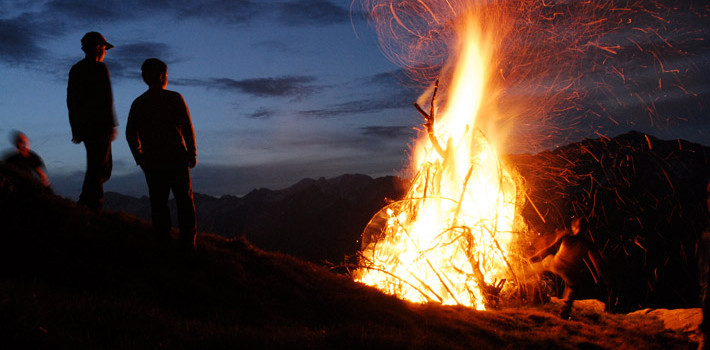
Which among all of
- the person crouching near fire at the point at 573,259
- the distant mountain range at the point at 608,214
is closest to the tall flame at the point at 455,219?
the person crouching near fire at the point at 573,259

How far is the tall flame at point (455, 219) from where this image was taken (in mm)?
10344

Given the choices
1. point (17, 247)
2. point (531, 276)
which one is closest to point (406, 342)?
point (17, 247)

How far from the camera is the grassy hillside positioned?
4012mm

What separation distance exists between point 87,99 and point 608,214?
127968 mm

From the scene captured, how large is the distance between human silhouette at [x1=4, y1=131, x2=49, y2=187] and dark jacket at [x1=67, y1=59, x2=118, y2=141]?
2.38 m

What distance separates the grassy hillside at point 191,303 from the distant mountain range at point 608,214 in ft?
187

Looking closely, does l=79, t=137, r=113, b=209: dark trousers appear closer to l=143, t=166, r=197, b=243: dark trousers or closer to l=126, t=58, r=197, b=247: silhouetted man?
l=126, t=58, r=197, b=247: silhouetted man

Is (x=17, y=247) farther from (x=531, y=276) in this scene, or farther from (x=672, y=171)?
(x=672, y=171)

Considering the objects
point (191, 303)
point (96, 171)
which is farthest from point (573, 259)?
point (96, 171)

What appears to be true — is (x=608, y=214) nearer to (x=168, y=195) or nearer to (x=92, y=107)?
(x=168, y=195)

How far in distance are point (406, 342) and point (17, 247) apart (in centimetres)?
437

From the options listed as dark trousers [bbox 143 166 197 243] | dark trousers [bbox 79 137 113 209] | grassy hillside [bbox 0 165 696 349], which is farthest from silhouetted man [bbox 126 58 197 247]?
dark trousers [bbox 79 137 113 209]

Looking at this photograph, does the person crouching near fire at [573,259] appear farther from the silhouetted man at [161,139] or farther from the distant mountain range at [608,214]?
the distant mountain range at [608,214]

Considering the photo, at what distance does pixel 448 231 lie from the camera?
10.7 m
